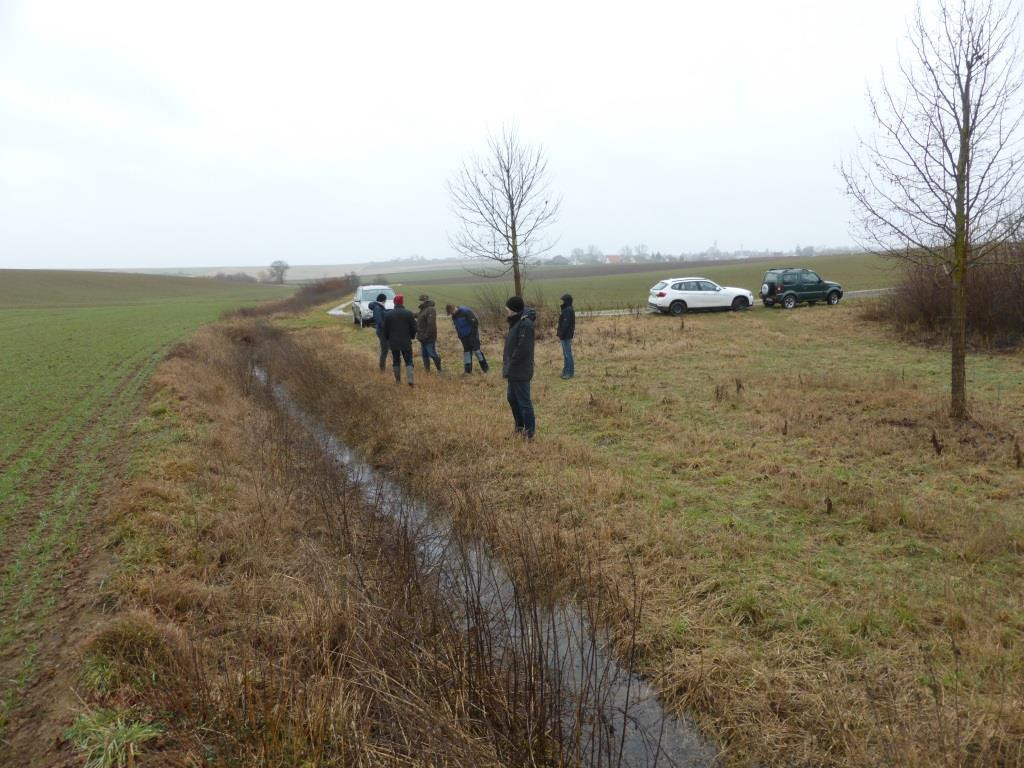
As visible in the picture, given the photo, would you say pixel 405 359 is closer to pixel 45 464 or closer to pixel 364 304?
pixel 45 464

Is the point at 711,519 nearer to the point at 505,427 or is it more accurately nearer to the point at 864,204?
the point at 505,427

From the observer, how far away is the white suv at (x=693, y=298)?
857 inches

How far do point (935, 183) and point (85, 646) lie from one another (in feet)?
29.2

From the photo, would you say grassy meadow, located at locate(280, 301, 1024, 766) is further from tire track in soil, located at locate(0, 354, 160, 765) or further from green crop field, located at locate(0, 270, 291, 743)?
green crop field, located at locate(0, 270, 291, 743)

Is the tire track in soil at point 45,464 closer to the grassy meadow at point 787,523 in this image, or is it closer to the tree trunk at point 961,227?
the grassy meadow at point 787,523

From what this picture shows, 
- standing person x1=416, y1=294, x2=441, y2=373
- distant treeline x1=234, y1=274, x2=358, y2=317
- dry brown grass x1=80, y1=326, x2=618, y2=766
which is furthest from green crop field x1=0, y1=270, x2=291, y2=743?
distant treeline x1=234, y1=274, x2=358, y2=317

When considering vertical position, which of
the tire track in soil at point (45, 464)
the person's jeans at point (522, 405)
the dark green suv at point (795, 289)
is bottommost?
the tire track in soil at point (45, 464)

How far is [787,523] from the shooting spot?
199 inches

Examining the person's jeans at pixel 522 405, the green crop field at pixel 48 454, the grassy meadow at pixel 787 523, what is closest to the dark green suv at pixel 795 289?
the grassy meadow at pixel 787 523

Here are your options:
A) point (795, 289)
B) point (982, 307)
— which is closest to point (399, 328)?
point (982, 307)

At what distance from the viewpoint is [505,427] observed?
26.7 feet

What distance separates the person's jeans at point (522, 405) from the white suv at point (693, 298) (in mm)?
15497

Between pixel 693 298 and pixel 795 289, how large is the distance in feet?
12.4

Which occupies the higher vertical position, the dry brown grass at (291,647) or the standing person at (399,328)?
the standing person at (399,328)
